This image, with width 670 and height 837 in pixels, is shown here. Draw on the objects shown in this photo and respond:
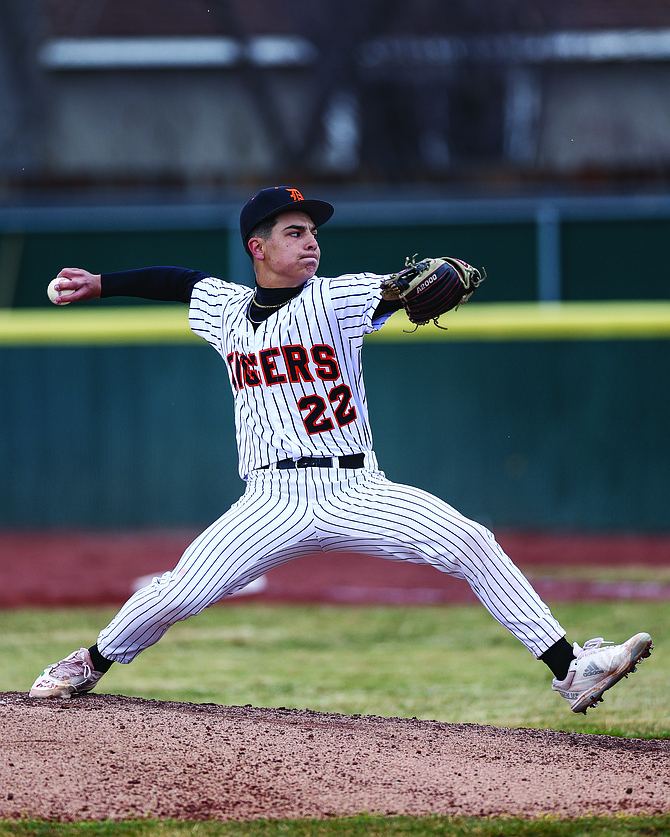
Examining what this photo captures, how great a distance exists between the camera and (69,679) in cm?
393

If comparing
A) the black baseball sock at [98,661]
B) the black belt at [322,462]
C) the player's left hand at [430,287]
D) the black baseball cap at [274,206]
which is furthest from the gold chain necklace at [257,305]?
the black baseball sock at [98,661]

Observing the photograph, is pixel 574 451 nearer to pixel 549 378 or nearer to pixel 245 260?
pixel 549 378

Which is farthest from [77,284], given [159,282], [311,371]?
[311,371]

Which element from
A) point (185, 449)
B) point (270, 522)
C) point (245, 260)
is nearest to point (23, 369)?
point (185, 449)

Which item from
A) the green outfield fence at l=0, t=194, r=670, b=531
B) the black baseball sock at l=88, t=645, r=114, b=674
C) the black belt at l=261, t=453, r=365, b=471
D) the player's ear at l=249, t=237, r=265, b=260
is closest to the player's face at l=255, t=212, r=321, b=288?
the player's ear at l=249, t=237, r=265, b=260

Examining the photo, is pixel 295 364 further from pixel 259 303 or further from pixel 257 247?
pixel 257 247

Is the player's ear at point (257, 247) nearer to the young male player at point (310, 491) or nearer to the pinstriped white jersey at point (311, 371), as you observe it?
the young male player at point (310, 491)

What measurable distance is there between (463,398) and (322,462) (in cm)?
639

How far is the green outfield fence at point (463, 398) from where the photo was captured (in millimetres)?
9836

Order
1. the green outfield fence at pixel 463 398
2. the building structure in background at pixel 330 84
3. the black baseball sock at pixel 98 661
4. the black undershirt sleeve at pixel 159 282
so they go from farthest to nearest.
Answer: the building structure in background at pixel 330 84
the green outfield fence at pixel 463 398
the black undershirt sleeve at pixel 159 282
the black baseball sock at pixel 98 661

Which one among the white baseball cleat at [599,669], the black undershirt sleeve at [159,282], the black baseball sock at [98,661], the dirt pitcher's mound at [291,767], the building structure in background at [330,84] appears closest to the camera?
the dirt pitcher's mound at [291,767]

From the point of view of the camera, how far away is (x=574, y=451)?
32.3ft

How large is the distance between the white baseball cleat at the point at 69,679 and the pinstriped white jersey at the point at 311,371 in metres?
0.86

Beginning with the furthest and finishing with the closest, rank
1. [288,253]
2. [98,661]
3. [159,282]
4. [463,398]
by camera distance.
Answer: [463,398] < [159,282] < [98,661] < [288,253]
